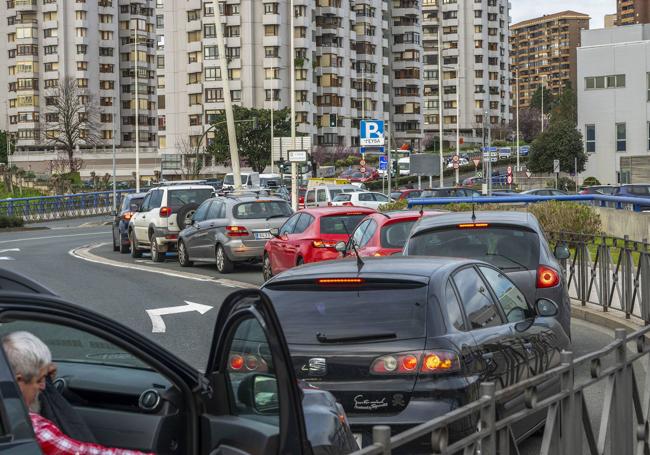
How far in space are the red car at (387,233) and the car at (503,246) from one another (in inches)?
181

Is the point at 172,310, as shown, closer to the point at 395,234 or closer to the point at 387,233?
the point at 387,233

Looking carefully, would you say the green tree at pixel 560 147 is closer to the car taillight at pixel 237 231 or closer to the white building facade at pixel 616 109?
the white building facade at pixel 616 109

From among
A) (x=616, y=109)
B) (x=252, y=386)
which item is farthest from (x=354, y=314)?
(x=616, y=109)

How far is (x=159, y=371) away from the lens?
4.46 meters

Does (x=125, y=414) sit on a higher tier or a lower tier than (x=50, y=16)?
lower

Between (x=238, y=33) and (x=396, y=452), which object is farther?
(x=238, y=33)

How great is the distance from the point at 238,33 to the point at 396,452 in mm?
122675

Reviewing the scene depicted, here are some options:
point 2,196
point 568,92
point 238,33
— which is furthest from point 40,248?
point 568,92

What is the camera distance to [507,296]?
9.05 metres

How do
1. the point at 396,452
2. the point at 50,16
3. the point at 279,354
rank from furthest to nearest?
the point at 50,16
the point at 279,354
the point at 396,452

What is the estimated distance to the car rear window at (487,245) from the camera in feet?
38.9

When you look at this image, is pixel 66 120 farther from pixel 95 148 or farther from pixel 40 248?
pixel 40 248

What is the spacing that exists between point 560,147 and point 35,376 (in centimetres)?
10154

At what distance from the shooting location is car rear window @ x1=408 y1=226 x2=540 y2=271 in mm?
11867
